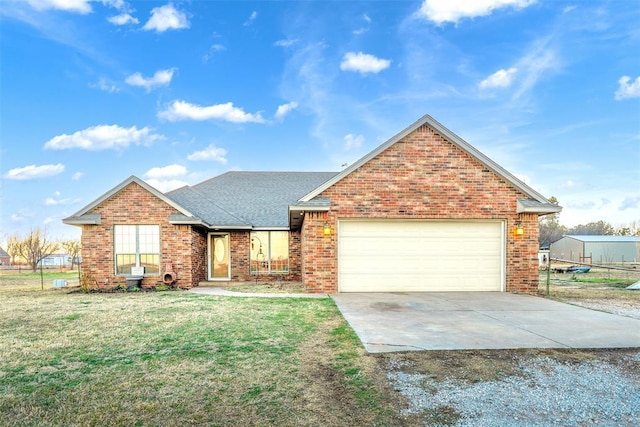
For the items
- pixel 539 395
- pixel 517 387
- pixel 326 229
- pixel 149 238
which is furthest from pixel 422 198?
pixel 149 238

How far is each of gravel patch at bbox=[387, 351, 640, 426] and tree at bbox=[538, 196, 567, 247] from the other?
200 feet

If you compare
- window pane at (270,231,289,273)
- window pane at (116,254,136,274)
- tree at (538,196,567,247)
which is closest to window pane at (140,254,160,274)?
window pane at (116,254,136,274)

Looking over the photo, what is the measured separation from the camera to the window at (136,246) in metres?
13.4

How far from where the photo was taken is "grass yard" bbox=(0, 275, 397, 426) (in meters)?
3.31

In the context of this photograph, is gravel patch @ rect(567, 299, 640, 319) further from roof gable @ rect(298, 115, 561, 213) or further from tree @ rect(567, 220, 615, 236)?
tree @ rect(567, 220, 615, 236)

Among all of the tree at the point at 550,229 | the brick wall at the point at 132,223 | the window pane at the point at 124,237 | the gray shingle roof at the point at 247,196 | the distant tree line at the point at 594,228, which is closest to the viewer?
the brick wall at the point at 132,223

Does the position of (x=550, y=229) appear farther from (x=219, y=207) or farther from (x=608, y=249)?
(x=219, y=207)

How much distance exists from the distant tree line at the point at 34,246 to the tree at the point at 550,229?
61.4 metres

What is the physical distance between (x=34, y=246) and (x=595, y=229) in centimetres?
8699

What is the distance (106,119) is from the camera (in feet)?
64.1

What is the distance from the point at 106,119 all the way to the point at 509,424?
71.6 ft

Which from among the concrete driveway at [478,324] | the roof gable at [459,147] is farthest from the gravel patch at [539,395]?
the roof gable at [459,147]

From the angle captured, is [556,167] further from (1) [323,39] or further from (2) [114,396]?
(2) [114,396]

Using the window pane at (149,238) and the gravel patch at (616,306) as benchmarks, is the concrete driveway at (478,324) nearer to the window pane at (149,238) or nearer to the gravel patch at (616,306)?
the gravel patch at (616,306)
